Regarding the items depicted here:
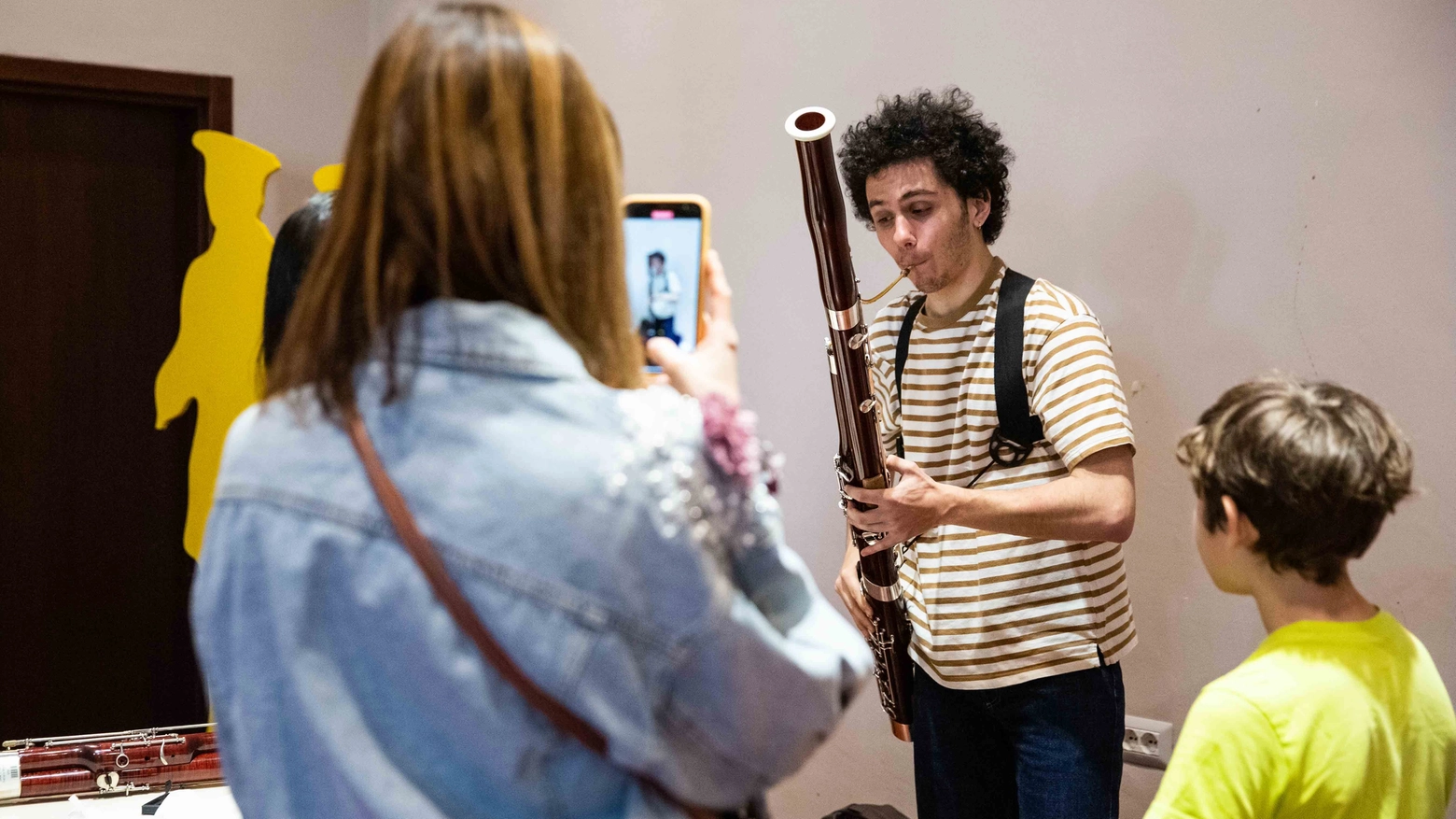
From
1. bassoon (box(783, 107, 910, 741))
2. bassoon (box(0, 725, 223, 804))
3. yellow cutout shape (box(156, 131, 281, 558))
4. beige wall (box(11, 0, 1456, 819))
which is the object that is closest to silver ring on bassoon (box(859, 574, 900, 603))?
bassoon (box(783, 107, 910, 741))

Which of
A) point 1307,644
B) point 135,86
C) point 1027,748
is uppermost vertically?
point 135,86

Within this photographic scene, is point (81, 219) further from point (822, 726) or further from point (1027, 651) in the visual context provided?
point (822, 726)

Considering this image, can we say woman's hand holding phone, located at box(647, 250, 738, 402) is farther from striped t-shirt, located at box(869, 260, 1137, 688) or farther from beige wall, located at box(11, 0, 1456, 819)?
beige wall, located at box(11, 0, 1456, 819)

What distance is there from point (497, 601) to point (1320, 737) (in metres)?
0.74

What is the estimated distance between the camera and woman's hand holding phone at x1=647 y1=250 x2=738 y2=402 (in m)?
0.92

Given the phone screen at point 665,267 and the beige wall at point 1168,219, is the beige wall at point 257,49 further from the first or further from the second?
the phone screen at point 665,267

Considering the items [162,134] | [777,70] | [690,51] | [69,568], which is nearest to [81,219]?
[162,134]

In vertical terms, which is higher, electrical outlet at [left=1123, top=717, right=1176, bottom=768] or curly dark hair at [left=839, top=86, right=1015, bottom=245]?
curly dark hair at [left=839, top=86, right=1015, bottom=245]

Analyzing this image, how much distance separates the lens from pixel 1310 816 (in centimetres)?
101

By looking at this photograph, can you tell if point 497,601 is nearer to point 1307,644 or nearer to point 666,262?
point 666,262

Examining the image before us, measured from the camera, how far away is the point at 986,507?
1589mm

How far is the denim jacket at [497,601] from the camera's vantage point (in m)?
0.71

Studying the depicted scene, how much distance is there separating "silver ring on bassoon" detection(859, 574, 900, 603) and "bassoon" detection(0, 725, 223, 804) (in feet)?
3.22

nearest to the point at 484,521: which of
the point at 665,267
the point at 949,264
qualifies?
the point at 665,267
